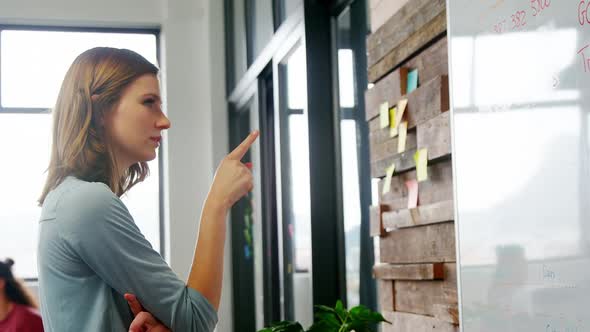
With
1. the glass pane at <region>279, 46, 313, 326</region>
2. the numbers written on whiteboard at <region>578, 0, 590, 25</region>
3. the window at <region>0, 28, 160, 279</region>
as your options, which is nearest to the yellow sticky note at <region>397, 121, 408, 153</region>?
the glass pane at <region>279, 46, 313, 326</region>

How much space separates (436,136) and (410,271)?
0.42 m

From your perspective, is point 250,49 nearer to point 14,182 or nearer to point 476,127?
point 14,182

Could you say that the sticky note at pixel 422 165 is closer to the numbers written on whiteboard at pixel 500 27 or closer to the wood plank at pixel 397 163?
the wood plank at pixel 397 163

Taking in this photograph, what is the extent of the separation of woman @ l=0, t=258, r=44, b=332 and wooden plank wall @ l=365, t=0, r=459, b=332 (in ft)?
4.09

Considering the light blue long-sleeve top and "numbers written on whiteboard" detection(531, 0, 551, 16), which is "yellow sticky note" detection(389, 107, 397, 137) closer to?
"numbers written on whiteboard" detection(531, 0, 551, 16)

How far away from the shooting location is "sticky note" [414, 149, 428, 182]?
6.98 ft

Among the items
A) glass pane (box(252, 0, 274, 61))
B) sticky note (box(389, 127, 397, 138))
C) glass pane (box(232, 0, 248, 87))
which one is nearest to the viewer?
sticky note (box(389, 127, 397, 138))

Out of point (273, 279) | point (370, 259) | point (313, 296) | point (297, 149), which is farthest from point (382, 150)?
point (273, 279)

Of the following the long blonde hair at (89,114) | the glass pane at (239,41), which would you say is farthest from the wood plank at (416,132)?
the glass pane at (239,41)

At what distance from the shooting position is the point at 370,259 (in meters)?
2.88

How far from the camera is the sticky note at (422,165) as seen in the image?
213 centimetres

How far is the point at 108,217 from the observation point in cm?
109

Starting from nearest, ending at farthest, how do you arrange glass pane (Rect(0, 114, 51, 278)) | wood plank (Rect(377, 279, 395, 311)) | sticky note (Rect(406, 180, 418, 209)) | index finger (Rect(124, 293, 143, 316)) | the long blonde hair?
index finger (Rect(124, 293, 143, 316)) < the long blonde hair < sticky note (Rect(406, 180, 418, 209)) < wood plank (Rect(377, 279, 395, 311)) < glass pane (Rect(0, 114, 51, 278))

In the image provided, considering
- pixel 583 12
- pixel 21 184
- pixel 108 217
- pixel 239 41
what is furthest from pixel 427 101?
pixel 21 184
